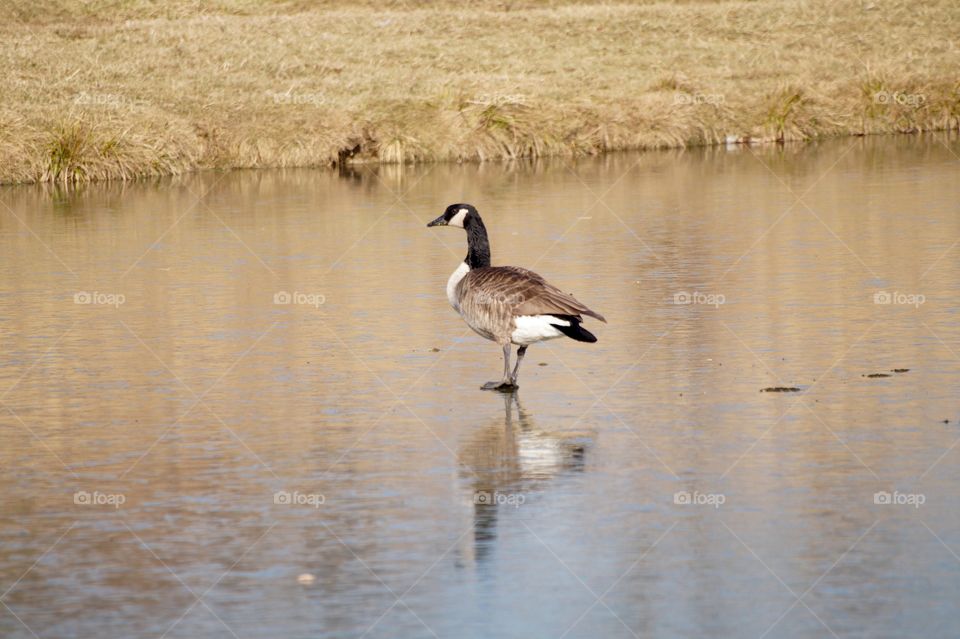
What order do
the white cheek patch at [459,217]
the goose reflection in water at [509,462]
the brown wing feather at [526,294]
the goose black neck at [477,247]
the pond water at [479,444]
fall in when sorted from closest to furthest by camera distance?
the pond water at [479,444] < the goose reflection in water at [509,462] < the brown wing feather at [526,294] < the goose black neck at [477,247] < the white cheek patch at [459,217]

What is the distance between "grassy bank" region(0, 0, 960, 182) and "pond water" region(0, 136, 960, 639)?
1396 cm

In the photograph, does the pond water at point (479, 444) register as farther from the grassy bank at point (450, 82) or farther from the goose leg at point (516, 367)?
the grassy bank at point (450, 82)

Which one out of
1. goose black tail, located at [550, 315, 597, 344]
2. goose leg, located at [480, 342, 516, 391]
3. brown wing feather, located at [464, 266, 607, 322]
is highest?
brown wing feather, located at [464, 266, 607, 322]

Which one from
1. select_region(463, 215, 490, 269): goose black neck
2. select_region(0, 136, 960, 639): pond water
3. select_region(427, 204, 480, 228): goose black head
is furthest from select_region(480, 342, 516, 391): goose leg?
select_region(427, 204, 480, 228): goose black head

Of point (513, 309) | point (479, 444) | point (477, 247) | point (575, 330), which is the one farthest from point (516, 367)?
point (479, 444)

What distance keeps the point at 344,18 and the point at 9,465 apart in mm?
50042

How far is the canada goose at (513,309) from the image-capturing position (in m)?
10.7

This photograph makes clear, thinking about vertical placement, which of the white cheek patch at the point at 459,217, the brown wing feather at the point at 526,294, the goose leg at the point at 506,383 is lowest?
the goose leg at the point at 506,383

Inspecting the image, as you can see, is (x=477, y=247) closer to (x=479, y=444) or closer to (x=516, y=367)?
(x=516, y=367)

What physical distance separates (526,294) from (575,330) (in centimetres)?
52

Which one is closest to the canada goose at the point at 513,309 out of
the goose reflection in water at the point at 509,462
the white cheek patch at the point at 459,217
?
the goose reflection in water at the point at 509,462

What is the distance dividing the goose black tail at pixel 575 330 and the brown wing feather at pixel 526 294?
54 millimetres

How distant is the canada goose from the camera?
35.0 feet

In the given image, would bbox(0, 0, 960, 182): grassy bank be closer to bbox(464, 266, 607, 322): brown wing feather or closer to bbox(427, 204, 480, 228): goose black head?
bbox(427, 204, 480, 228): goose black head
